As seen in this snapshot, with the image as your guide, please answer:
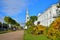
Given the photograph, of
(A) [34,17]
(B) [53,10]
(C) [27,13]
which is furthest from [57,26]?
(C) [27,13]

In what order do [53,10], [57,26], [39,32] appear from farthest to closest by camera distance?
[53,10]
[39,32]
[57,26]

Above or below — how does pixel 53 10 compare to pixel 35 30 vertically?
above

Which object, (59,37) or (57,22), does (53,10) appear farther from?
(59,37)

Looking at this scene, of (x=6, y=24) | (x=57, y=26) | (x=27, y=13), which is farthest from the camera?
(x=27, y=13)

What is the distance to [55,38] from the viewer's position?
1409cm

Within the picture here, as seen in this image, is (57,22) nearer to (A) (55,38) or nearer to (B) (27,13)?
(A) (55,38)

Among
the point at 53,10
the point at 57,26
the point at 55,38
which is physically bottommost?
the point at 55,38

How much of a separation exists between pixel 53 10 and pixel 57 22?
92.5 feet

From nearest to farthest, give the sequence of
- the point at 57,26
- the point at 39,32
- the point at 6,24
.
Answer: the point at 57,26, the point at 39,32, the point at 6,24

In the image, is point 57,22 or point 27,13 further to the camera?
point 27,13

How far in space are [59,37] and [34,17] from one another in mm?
102018

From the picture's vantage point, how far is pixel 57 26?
1861 centimetres

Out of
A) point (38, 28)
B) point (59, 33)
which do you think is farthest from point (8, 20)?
point (59, 33)

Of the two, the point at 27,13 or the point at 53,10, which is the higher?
the point at 27,13
